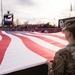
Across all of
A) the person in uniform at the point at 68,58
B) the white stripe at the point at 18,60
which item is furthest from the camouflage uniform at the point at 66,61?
the white stripe at the point at 18,60

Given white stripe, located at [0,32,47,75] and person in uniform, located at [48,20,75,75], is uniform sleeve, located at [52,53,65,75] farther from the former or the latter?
white stripe, located at [0,32,47,75]

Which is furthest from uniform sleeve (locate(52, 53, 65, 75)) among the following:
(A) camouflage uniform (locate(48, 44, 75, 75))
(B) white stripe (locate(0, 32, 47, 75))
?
(B) white stripe (locate(0, 32, 47, 75))

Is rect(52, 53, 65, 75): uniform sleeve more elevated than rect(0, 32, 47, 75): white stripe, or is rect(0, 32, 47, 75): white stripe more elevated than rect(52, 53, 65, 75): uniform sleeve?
rect(52, 53, 65, 75): uniform sleeve

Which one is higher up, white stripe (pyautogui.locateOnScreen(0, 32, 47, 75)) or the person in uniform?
the person in uniform

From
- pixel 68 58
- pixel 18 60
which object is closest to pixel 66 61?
pixel 68 58

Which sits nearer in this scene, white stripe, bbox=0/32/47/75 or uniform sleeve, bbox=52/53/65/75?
uniform sleeve, bbox=52/53/65/75

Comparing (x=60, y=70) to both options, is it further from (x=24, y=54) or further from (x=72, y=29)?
(x=24, y=54)

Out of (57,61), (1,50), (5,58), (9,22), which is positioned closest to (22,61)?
(5,58)

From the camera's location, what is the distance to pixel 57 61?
1.36m

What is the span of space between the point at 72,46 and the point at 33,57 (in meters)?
1.20

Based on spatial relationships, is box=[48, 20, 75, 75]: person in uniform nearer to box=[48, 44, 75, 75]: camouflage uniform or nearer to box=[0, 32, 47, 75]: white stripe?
box=[48, 44, 75, 75]: camouflage uniform

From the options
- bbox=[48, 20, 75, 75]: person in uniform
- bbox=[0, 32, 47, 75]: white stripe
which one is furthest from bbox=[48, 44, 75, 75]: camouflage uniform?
bbox=[0, 32, 47, 75]: white stripe

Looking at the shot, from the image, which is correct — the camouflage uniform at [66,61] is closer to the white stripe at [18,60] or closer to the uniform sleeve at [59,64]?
the uniform sleeve at [59,64]

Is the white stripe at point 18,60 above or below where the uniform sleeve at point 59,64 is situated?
below
